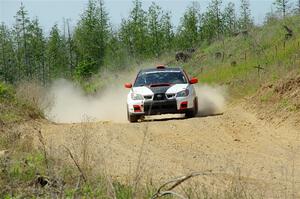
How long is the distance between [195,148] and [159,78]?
6289 millimetres

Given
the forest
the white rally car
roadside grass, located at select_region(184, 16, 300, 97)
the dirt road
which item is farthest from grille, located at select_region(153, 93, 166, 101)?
the forest

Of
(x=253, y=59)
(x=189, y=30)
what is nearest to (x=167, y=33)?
(x=189, y=30)

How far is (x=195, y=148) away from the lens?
487 inches

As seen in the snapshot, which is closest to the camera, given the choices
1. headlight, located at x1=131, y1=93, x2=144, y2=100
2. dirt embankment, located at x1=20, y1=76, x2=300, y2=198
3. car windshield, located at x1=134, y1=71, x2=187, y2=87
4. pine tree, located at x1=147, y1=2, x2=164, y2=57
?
dirt embankment, located at x1=20, y1=76, x2=300, y2=198

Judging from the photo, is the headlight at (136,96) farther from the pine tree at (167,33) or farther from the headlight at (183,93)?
the pine tree at (167,33)

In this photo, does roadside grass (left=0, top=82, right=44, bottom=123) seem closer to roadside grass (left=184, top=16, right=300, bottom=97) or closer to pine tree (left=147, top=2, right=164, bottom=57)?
roadside grass (left=184, top=16, right=300, bottom=97)

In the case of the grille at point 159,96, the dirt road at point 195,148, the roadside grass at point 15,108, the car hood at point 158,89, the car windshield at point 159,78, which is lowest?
the dirt road at point 195,148

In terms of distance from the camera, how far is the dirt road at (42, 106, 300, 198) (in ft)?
30.2

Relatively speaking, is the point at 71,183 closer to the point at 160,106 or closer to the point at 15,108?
the point at 160,106

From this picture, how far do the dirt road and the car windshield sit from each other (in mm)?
2169

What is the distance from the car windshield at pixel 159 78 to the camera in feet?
59.6

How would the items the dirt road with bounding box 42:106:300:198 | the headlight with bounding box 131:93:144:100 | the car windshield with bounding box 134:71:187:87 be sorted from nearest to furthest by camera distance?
the dirt road with bounding box 42:106:300:198, the headlight with bounding box 131:93:144:100, the car windshield with bounding box 134:71:187:87

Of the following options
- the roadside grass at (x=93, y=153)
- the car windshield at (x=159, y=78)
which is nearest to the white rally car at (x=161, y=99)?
the car windshield at (x=159, y=78)

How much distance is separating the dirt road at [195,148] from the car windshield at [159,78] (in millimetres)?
2169
